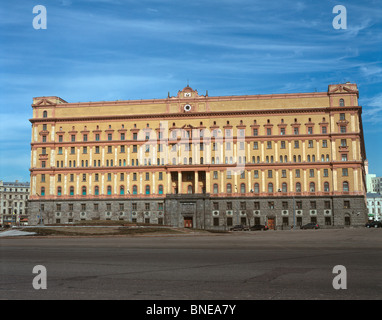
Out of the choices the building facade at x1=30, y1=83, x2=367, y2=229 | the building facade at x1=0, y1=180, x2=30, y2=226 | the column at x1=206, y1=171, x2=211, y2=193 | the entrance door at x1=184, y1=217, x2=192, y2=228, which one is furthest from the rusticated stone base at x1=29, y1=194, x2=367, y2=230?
the building facade at x1=0, y1=180, x2=30, y2=226

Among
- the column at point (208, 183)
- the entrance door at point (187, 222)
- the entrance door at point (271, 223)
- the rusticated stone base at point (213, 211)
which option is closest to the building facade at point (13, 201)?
the rusticated stone base at point (213, 211)

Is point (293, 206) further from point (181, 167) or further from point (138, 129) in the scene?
point (138, 129)

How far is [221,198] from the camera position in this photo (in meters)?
94.2

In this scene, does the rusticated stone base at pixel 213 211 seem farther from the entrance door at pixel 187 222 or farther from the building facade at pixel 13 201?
the building facade at pixel 13 201

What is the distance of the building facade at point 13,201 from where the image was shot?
165000 millimetres

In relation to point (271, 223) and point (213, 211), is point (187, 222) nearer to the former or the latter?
point (213, 211)

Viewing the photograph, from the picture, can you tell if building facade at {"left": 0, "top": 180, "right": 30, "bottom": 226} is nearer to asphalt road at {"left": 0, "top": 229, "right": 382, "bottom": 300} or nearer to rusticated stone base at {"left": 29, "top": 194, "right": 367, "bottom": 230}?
rusticated stone base at {"left": 29, "top": 194, "right": 367, "bottom": 230}

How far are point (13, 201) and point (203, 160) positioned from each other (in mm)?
104047

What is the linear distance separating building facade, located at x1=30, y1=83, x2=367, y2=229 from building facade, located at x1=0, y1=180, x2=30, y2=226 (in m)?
73.9

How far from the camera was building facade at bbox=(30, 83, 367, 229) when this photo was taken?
301 ft

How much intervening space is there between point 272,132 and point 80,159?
43783 mm

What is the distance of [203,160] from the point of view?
9481 cm

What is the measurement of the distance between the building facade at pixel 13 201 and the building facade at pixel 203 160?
7391cm

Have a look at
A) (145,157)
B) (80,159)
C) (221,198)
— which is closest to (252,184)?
(221,198)
